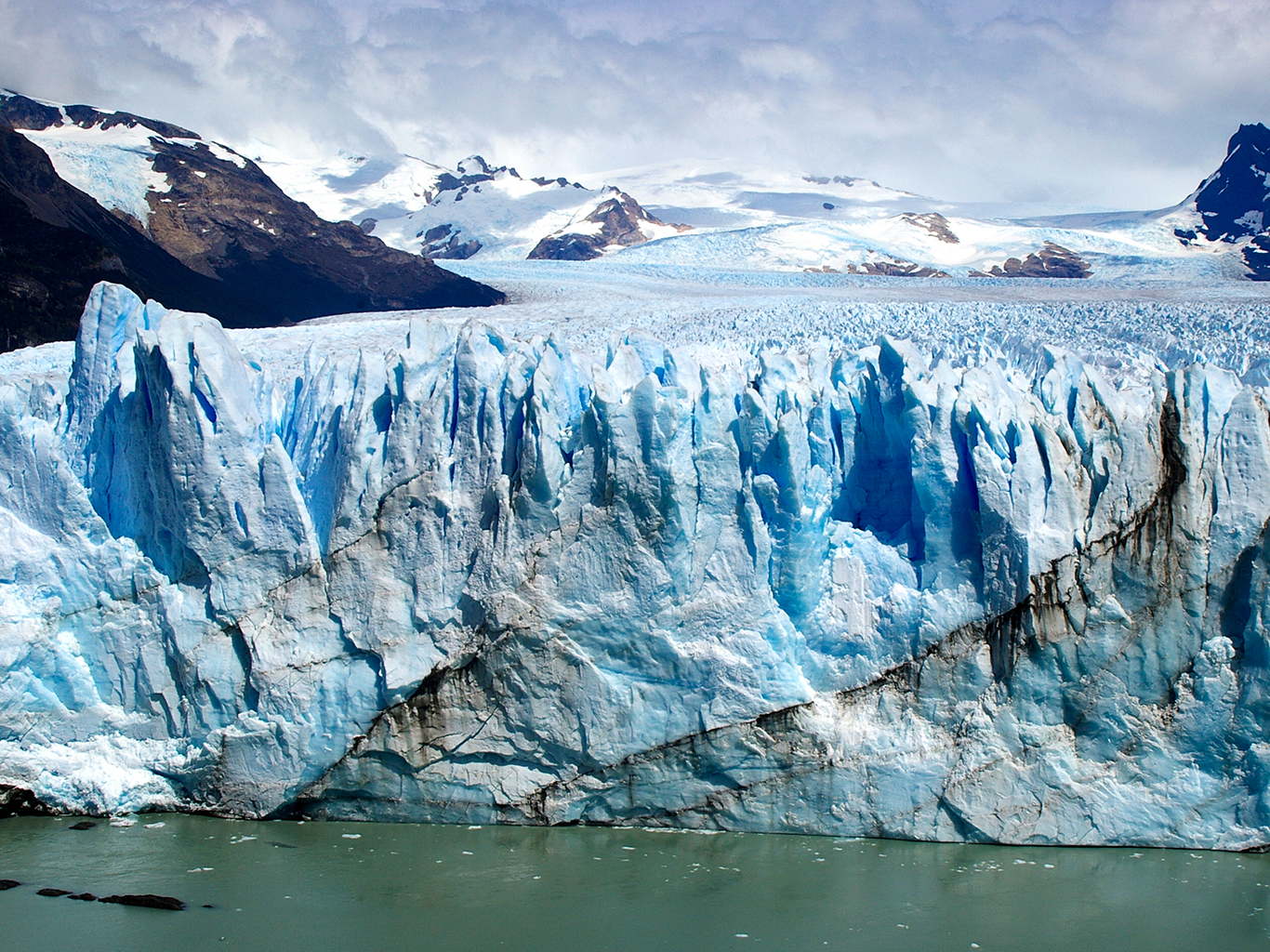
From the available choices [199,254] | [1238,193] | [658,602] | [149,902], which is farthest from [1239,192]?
[149,902]

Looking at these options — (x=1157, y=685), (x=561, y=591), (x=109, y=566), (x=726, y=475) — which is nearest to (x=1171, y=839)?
(x=1157, y=685)

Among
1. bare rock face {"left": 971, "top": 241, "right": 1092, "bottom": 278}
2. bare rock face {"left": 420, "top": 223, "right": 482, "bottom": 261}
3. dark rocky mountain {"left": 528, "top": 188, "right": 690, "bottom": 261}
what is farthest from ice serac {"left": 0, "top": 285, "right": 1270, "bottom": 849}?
bare rock face {"left": 420, "top": 223, "right": 482, "bottom": 261}

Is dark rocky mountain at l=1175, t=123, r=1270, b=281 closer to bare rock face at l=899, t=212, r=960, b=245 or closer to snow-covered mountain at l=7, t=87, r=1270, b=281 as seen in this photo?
snow-covered mountain at l=7, t=87, r=1270, b=281

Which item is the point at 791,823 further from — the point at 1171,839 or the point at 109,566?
the point at 109,566

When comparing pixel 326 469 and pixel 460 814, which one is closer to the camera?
pixel 460 814

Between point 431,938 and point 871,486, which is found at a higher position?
point 871,486

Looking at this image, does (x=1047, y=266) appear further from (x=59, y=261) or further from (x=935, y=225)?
(x=59, y=261)
